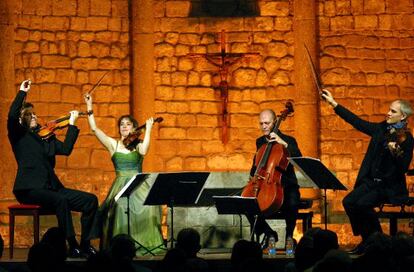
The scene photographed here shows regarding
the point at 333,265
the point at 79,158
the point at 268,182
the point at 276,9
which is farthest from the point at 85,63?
the point at 333,265

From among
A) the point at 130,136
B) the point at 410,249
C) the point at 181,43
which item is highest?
the point at 181,43

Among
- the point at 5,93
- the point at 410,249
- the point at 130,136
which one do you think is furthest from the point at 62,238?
the point at 5,93

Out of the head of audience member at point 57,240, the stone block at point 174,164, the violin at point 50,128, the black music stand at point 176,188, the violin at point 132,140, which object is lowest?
the head of audience member at point 57,240

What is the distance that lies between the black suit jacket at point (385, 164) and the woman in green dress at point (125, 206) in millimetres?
2046

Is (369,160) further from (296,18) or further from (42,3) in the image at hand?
(42,3)

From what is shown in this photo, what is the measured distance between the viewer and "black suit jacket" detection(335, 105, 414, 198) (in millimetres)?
10812

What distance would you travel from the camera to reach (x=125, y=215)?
37.7 ft

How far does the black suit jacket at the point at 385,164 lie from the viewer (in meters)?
10.8

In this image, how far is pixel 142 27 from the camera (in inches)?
558

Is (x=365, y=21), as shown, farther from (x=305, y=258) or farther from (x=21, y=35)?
(x=305, y=258)

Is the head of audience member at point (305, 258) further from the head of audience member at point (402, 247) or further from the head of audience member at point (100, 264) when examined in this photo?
the head of audience member at point (100, 264)

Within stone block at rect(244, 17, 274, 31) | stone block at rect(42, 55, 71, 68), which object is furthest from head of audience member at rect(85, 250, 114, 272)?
stone block at rect(244, 17, 274, 31)

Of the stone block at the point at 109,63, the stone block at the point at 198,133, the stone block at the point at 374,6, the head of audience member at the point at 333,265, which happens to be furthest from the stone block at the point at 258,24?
the head of audience member at the point at 333,265

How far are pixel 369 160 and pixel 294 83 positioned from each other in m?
3.46
